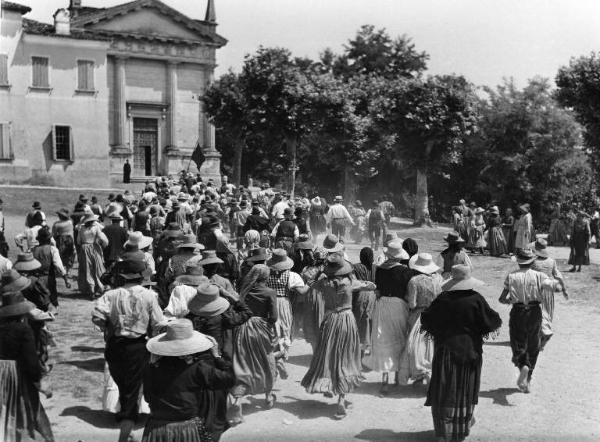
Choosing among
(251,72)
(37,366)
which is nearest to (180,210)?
(37,366)

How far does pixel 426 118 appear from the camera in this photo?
3228 centimetres

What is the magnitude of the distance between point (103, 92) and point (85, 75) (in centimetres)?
128

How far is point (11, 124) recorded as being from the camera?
38500 mm

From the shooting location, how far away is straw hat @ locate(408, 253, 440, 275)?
9.98 meters

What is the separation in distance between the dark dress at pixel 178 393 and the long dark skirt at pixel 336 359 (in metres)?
3.24

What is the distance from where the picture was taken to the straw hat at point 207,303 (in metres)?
8.08

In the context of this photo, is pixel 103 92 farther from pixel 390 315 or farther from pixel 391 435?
pixel 391 435

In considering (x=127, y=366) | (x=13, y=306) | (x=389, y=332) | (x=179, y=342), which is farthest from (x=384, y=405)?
(x=13, y=306)

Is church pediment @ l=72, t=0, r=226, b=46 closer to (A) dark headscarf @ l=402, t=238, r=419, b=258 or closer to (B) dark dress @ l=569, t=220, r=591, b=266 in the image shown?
(B) dark dress @ l=569, t=220, r=591, b=266

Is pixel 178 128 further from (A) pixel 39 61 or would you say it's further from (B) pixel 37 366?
(B) pixel 37 366

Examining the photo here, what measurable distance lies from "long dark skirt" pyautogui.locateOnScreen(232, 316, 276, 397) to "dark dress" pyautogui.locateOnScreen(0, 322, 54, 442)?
98.0 inches

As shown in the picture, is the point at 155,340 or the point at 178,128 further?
the point at 178,128

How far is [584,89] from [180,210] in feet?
51.7

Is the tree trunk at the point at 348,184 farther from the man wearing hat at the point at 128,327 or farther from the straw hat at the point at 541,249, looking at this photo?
the man wearing hat at the point at 128,327
